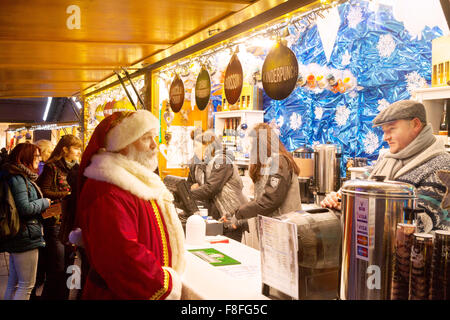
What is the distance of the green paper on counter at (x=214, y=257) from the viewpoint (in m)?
2.47

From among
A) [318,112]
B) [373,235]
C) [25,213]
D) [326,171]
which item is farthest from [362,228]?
[318,112]

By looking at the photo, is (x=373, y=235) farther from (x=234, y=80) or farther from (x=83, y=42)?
(x=83, y=42)

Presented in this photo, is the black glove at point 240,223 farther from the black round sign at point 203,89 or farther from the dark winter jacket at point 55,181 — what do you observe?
the dark winter jacket at point 55,181

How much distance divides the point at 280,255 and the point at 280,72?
5.22 feet

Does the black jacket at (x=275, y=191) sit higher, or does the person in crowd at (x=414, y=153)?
the person in crowd at (x=414, y=153)

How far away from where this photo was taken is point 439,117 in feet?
13.6

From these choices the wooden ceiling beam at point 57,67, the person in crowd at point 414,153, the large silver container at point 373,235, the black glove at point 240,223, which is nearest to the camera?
the large silver container at point 373,235

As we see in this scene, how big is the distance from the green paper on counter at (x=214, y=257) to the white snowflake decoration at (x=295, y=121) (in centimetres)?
456

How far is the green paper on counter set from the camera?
247cm

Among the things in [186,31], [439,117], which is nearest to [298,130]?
[439,117]

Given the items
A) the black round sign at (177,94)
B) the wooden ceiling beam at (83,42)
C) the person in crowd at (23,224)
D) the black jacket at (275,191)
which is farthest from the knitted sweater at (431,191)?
the person in crowd at (23,224)

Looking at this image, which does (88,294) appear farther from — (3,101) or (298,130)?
(3,101)

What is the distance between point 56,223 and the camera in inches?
171
